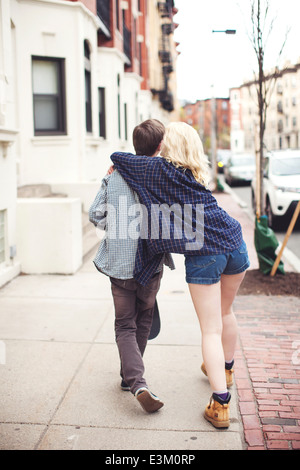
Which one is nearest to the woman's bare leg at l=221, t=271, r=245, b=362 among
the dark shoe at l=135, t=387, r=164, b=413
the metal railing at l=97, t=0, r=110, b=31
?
the dark shoe at l=135, t=387, r=164, b=413

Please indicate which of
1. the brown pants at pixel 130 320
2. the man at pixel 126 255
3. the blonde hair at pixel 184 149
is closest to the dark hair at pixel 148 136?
the man at pixel 126 255

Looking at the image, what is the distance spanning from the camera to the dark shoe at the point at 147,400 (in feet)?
10.9

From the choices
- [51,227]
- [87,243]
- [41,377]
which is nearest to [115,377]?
[41,377]

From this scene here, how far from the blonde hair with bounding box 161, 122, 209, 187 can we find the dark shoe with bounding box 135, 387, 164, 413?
1.37m

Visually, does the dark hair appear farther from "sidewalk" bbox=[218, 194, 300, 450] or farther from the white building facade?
the white building facade

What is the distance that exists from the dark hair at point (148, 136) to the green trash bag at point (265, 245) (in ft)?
12.7

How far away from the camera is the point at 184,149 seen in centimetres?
315

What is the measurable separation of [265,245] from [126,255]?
13.0ft

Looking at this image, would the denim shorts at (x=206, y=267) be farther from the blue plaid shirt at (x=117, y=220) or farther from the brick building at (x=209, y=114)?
the brick building at (x=209, y=114)

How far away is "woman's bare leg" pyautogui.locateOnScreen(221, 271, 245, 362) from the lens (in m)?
3.43

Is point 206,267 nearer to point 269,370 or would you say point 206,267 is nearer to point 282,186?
point 269,370

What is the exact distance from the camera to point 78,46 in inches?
460

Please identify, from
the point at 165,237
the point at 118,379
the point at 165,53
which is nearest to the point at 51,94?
the point at 118,379
